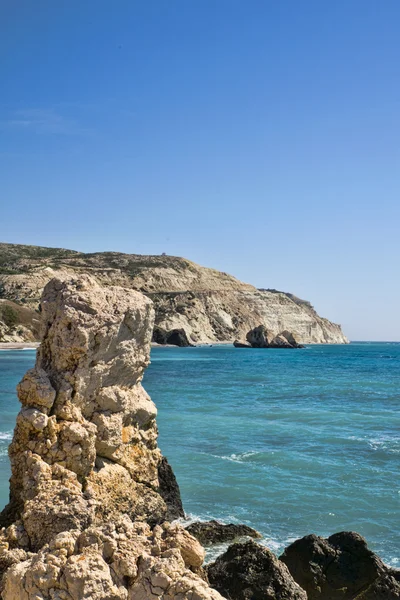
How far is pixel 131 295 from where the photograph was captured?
9641mm

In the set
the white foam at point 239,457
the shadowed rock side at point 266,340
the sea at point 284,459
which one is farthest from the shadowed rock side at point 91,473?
the shadowed rock side at point 266,340

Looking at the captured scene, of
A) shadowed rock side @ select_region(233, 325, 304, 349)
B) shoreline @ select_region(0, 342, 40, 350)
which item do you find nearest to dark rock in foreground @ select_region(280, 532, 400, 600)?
shoreline @ select_region(0, 342, 40, 350)

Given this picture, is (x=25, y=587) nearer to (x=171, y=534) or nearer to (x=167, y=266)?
(x=171, y=534)

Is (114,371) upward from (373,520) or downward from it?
upward

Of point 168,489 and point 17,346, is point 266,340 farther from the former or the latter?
point 168,489

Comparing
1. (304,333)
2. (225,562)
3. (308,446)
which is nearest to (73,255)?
(304,333)

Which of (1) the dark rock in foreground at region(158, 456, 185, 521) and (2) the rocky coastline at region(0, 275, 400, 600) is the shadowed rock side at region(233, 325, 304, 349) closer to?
(1) the dark rock in foreground at region(158, 456, 185, 521)

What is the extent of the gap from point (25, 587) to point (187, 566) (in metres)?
1.42

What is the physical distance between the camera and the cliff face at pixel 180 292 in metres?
106

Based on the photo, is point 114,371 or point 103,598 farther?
point 114,371

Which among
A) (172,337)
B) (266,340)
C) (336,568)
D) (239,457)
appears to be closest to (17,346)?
(172,337)

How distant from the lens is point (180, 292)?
116 m

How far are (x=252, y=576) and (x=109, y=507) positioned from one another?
2.28 metres

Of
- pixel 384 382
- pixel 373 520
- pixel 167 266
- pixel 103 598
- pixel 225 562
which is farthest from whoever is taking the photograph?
pixel 167 266
